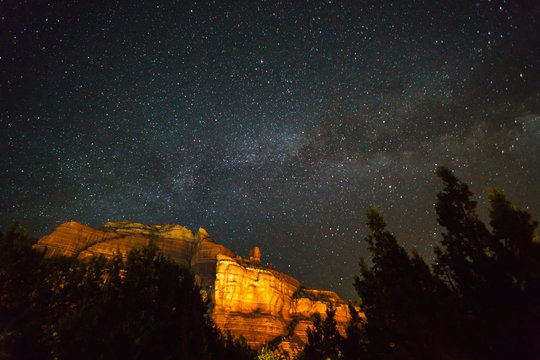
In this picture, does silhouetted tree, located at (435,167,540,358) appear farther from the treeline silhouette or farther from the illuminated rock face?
the illuminated rock face

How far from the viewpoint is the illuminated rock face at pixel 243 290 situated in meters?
69.6

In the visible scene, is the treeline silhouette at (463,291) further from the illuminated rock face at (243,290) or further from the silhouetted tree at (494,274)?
the illuminated rock face at (243,290)

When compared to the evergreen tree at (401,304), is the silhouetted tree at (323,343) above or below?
below

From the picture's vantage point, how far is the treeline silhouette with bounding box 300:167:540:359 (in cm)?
1066

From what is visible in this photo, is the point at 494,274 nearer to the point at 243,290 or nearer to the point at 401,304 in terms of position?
the point at 401,304

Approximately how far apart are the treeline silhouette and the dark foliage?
→ 11.7 metres

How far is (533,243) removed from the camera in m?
11.2

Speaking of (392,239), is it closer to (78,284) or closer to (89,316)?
(89,316)

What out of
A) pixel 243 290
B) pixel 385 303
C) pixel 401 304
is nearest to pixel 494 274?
pixel 401 304

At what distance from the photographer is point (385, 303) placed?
16.0 metres

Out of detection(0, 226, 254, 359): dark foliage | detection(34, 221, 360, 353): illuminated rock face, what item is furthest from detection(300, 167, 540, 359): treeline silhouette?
detection(34, 221, 360, 353): illuminated rock face

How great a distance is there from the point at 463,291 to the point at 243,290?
72.6 m

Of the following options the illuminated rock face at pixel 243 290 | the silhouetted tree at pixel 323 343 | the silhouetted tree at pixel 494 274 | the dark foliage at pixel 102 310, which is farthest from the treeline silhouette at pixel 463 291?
the illuminated rock face at pixel 243 290

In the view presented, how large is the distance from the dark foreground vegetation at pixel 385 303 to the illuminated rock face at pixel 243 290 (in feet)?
142
